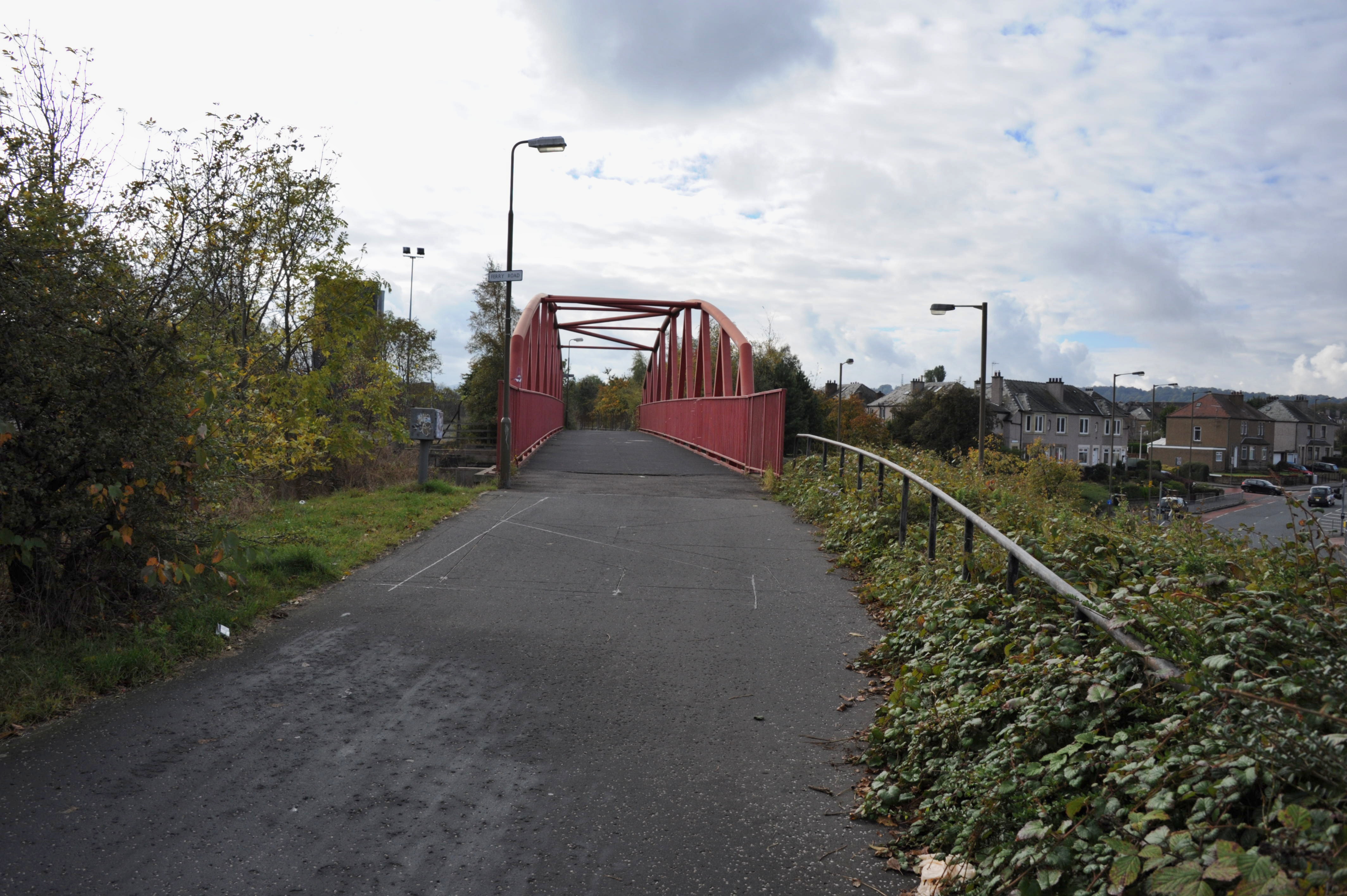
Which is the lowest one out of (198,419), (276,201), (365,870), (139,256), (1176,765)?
(365,870)

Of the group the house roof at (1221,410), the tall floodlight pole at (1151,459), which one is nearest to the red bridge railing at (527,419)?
the tall floodlight pole at (1151,459)

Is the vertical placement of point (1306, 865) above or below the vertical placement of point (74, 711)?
above

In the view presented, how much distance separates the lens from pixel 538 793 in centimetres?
384

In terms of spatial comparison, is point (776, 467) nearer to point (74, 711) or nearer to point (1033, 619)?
point (1033, 619)

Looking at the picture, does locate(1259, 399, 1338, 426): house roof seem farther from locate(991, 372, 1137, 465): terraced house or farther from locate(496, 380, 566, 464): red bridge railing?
locate(496, 380, 566, 464): red bridge railing

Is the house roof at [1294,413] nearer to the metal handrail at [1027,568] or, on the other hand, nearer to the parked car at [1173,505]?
the parked car at [1173,505]

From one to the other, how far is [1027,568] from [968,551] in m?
1.40

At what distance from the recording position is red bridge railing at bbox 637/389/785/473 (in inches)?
632

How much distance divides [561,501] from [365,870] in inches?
394

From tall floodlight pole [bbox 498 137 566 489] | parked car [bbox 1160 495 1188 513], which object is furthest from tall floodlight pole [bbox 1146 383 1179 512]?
tall floodlight pole [bbox 498 137 566 489]

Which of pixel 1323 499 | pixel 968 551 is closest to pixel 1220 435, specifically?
pixel 1323 499

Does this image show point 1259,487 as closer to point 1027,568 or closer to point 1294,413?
point 1027,568

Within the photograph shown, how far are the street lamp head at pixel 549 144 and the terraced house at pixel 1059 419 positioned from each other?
56.4m

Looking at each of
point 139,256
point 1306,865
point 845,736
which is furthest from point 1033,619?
point 139,256
